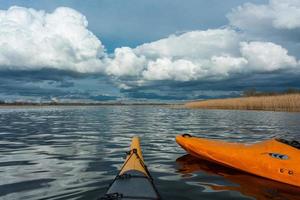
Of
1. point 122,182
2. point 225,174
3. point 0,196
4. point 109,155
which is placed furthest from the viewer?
point 109,155

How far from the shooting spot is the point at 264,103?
47250 millimetres

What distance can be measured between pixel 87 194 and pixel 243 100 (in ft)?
160

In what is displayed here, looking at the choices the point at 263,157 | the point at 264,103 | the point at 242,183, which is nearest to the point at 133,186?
the point at 242,183

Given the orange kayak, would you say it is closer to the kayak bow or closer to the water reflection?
the water reflection

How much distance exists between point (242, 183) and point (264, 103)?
4145 cm

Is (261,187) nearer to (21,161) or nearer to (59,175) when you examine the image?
(59,175)

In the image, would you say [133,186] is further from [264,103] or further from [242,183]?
[264,103]

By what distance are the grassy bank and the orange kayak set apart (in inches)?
1359

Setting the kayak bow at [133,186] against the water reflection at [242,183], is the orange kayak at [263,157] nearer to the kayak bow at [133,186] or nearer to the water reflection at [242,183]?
the water reflection at [242,183]

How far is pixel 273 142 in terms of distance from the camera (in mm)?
8719

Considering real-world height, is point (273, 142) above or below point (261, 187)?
above

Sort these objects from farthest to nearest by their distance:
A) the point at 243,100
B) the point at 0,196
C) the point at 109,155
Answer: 1. the point at 243,100
2. the point at 109,155
3. the point at 0,196

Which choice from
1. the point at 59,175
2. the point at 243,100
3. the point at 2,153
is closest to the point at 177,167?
the point at 59,175

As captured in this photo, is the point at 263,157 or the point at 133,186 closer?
the point at 133,186
